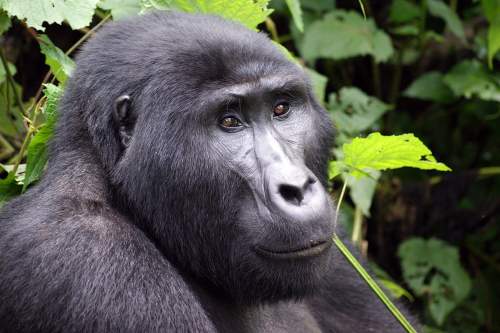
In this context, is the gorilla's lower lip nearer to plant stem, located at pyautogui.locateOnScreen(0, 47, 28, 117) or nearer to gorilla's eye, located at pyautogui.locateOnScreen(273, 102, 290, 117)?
gorilla's eye, located at pyautogui.locateOnScreen(273, 102, 290, 117)

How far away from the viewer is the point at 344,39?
18.3 feet

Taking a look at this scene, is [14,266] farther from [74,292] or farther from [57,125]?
[57,125]

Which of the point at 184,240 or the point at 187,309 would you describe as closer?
the point at 187,309

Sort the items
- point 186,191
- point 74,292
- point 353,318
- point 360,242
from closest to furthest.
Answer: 1. point 74,292
2. point 186,191
3. point 353,318
4. point 360,242

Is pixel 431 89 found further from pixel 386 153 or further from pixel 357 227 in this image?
pixel 386 153

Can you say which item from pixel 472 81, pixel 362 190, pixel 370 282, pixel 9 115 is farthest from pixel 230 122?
pixel 472 81

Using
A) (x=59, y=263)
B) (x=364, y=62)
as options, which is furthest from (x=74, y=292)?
(x=364, y=62)

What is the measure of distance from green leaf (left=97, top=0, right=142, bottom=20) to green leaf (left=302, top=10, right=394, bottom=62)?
198 cm

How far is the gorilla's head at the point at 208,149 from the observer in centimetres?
277

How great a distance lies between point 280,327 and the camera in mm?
3271

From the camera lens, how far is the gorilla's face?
9.09 ft

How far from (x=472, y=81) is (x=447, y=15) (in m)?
0.51

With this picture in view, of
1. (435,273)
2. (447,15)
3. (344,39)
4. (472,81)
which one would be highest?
(344,39)

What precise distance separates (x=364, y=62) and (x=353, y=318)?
10.8ft
